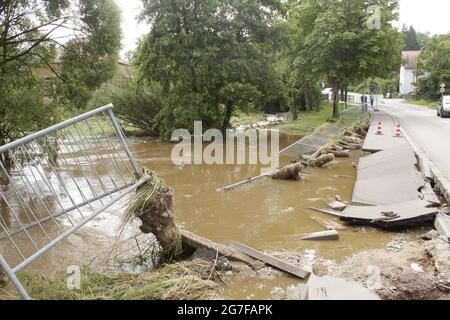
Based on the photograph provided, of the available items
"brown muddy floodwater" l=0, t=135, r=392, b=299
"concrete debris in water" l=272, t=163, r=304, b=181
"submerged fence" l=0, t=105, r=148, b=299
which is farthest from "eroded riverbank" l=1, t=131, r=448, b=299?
"submerged fence" l=0, t=105, r=148, b=299

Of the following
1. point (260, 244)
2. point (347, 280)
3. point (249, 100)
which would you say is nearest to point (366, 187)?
point (260, 244)

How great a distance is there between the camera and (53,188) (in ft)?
24.6

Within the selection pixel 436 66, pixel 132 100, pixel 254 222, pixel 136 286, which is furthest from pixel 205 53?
pixel 436 66

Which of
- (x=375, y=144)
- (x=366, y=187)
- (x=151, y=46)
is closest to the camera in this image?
(x=366, y=187)

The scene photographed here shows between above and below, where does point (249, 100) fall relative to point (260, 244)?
above

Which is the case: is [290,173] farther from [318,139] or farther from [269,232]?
[318,139]

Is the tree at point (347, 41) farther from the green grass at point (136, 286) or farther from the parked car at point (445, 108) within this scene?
the green grass at point (136, 286)

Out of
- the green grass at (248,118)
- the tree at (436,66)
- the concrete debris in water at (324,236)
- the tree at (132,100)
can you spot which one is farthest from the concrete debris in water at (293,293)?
the tree at (436,66)

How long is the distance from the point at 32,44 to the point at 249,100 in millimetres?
13106

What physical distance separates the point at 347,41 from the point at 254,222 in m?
21.0

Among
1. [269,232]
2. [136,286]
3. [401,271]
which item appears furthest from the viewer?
[269,232]

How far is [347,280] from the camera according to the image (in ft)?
17.0

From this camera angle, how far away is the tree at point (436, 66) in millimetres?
46031
